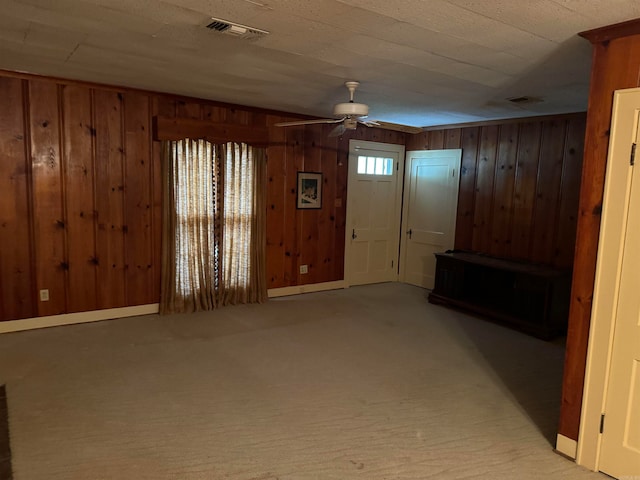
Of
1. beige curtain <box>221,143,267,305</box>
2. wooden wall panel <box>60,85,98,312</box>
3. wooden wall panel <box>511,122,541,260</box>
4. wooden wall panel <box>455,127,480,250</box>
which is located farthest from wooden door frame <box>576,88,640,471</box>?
wooden wall panel <box>60,85,98,312</box>

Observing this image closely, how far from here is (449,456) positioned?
2.50m

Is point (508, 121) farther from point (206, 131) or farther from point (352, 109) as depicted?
point (206, 131)

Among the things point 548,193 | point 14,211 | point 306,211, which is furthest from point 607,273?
point 14,211

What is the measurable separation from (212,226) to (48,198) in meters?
1.64

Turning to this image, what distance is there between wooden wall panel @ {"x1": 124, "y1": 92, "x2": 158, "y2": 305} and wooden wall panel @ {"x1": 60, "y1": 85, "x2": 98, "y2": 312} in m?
0.34

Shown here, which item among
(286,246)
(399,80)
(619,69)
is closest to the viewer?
(619,69)

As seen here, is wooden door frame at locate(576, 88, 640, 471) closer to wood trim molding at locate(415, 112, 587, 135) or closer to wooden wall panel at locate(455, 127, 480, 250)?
wood trim molding at locate(415, 112, 587, 135)

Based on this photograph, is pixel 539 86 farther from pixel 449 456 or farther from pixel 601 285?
pixel 449 456

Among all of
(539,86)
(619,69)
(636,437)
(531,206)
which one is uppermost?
(539,86)

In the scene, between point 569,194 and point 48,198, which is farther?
point 569,194

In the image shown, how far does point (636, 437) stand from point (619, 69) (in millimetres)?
1885

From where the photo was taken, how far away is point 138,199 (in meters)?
4.77

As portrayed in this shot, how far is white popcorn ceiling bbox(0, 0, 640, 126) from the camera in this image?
89.7 inches

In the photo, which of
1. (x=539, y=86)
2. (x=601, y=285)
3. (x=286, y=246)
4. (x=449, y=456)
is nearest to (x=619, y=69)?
(x=601, y=285)
